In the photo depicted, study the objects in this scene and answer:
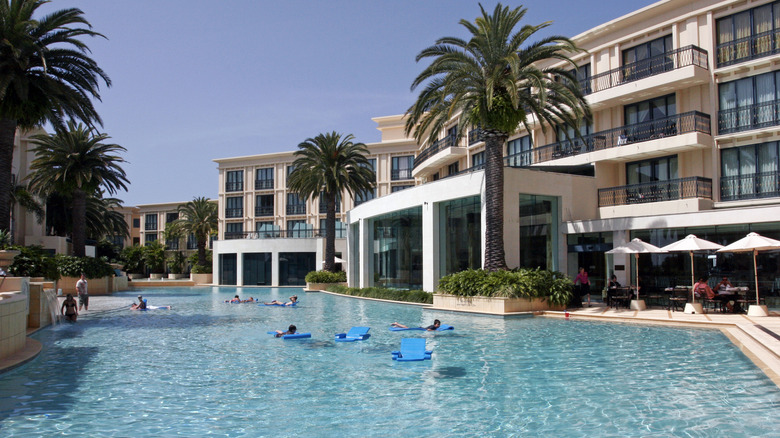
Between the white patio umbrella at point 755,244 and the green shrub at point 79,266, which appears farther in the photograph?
the green shrub at point 79,266

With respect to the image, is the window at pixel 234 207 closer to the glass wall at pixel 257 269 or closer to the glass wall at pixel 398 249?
the glass wall at pixel 257 269

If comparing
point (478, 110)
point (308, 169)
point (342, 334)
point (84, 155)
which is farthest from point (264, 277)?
point (342, 334)

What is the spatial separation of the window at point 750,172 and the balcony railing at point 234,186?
54.4m

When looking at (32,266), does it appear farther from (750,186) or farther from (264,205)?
(264,205)

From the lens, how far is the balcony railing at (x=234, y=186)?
70.1 metres

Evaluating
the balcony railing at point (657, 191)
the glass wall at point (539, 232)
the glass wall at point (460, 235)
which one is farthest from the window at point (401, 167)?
the glass wall at point (539, 232)

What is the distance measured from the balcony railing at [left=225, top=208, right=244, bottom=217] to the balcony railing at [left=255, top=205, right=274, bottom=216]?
2.12 meters

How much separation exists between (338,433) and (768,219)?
1982 cm

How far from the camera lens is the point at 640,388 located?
1074 centimetres

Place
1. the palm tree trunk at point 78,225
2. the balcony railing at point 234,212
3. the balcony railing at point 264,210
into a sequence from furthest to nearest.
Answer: the balcony railing at point 234,212
the balcony railing at point 264,210
the palm tree trunk at point 78,225

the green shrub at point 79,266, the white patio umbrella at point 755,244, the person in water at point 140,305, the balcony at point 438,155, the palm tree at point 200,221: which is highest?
the balcony at point 438,155

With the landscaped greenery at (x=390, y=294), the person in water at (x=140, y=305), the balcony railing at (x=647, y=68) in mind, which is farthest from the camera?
the landscaped greenery at (x=390, y=294)

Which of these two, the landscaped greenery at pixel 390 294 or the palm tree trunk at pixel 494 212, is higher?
the palm tree trunk at pixel 494 212

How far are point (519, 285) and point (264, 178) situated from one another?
5044cm
